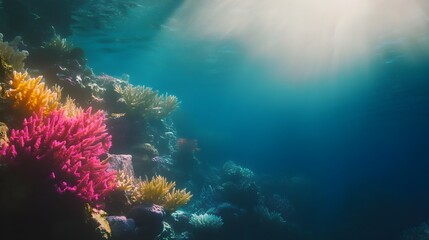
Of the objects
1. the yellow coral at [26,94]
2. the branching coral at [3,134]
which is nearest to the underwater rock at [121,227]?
the branching coral at [3,134]

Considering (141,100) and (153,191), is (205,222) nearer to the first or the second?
(153,191)

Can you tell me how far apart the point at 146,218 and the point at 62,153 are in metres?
2.54

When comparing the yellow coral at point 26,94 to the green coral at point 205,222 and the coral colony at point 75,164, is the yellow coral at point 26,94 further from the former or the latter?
the green coral at point 205,222

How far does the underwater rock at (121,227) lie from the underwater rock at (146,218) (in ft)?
1.35

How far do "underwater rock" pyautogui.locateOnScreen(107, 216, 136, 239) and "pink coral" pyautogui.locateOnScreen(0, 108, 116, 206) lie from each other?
1.87 feet

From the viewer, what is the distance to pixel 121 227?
5148 mm

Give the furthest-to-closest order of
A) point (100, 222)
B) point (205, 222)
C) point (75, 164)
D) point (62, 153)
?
point (205, 222)
point (100, 222)
point (75, 164)
point (62, 153)

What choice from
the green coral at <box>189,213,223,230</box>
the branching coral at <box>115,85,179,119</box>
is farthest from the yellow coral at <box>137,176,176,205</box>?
the branching coral at <box>115,85,179,119</box>

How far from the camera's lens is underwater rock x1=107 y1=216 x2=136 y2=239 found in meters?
5.05

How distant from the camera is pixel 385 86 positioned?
29.0 metres

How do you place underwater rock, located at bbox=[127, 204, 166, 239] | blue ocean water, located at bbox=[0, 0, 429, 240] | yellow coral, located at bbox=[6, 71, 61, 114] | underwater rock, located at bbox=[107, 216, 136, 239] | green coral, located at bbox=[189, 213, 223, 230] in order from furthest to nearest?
blue ocean water, located at bbox=[0, 0, 429, 240]
green coral, located at bbox=[189, 213, 223, 230]
underwater rock, located at bbox=[127, 204, 166, 239]
underwater rock, located at bbox=[107, 216, 136, 239]
yellow coral, located at bbox=[6, 71, 61, 114]

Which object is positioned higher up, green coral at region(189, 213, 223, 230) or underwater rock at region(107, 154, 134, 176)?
underwater rock at region(107, 154, 134, 176)

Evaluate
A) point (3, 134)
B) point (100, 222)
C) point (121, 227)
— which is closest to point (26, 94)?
point (3, 134)

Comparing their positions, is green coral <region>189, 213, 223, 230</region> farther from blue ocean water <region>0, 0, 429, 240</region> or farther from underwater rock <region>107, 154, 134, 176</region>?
blue ocean water <region>0, 0, 429, 240</region>
